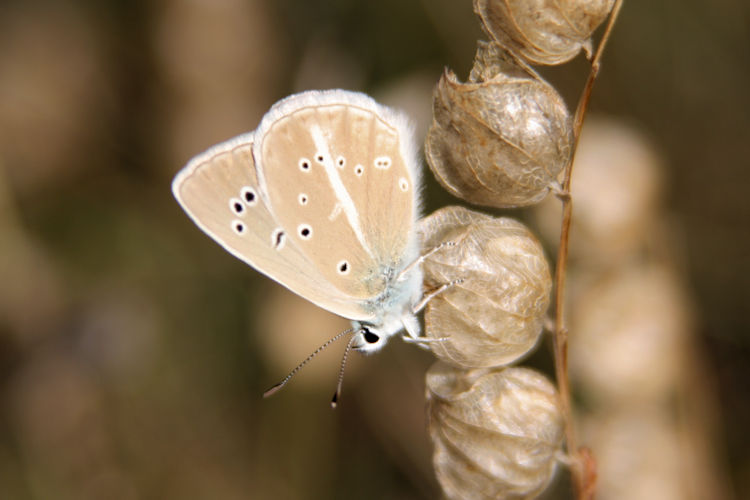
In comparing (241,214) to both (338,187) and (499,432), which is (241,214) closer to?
(338,187)

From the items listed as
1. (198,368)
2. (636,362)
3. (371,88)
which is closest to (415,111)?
(371,88)

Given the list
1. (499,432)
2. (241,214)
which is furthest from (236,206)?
(499,432)

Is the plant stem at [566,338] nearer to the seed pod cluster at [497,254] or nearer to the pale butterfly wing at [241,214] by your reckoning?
the seed pod cluster at [497,254]

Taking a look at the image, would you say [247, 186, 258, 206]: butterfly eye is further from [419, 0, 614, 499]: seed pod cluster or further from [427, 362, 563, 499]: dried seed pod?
[427, 362, 563, 499]: dried seed pod

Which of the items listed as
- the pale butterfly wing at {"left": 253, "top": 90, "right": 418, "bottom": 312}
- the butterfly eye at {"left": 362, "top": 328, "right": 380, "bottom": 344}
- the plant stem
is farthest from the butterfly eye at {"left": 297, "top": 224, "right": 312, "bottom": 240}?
the plant stem

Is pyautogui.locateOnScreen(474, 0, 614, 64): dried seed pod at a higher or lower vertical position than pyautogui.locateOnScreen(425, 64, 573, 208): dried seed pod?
higher

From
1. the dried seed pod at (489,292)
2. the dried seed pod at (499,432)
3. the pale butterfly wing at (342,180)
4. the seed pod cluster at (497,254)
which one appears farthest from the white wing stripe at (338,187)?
the dried seed pod at (499,432)
